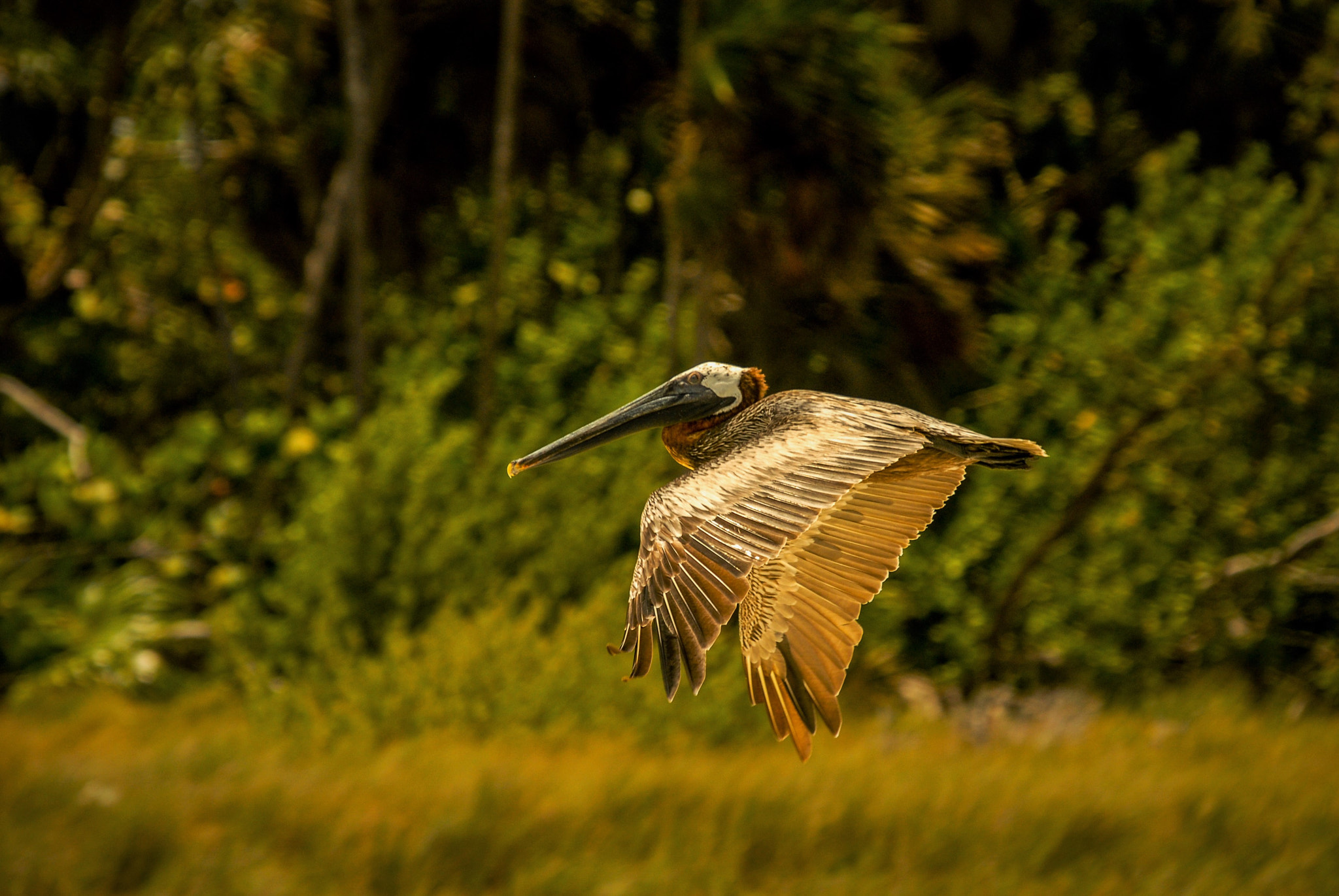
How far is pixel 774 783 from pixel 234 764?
2.57 meters

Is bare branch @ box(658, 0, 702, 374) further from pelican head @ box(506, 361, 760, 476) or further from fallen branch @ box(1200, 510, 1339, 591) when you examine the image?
fallen branch @ box(1200, 510, 1339, 591)

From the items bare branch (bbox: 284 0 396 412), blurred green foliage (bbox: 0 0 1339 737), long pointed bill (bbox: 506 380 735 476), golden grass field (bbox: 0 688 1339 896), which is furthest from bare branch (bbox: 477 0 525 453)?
long pointed bill (bbox: 506 380 735 476)

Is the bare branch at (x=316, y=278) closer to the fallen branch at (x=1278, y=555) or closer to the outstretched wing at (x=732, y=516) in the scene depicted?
the fallen branch at (x=1278, y=555)

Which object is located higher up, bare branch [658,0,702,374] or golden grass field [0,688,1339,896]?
bare branch [658,0,702,374]

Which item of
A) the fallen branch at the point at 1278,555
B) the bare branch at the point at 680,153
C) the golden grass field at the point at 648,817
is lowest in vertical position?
the golden grass field at the point at 648,817

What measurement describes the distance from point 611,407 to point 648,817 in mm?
2138

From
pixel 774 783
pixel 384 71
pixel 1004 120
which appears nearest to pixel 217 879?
pixel 774 783

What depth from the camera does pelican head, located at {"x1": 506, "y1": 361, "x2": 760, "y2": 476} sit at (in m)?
1.63

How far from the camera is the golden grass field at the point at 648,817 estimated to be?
613 cm

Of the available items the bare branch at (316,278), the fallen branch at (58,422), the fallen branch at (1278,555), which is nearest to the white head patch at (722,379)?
the fallen branch at (1278,555)

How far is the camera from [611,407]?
754 centimetres

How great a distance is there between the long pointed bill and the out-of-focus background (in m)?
3.51

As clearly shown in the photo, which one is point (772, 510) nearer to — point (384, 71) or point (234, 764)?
point (234, 764)

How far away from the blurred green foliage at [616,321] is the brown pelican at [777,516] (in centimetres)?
371
